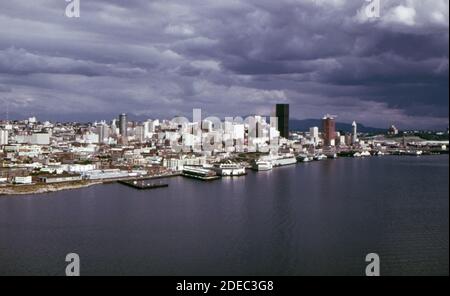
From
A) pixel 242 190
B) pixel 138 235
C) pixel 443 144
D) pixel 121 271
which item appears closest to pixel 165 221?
pixel 138 235

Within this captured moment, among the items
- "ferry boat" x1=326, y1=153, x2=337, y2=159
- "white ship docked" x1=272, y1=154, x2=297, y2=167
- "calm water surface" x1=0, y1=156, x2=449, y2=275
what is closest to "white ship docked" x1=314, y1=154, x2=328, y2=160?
"ferry boat" x1=326, y1=153, x2=337, y2=159

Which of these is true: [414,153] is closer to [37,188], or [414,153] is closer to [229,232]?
[37,188]

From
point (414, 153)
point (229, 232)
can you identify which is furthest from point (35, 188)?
point (414, 153)

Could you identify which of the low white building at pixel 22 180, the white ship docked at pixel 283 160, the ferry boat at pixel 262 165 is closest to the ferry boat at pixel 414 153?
the white ship docked at pixel 283 160

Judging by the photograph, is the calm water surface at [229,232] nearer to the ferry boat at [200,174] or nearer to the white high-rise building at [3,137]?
the ferry boat at [200,174]
